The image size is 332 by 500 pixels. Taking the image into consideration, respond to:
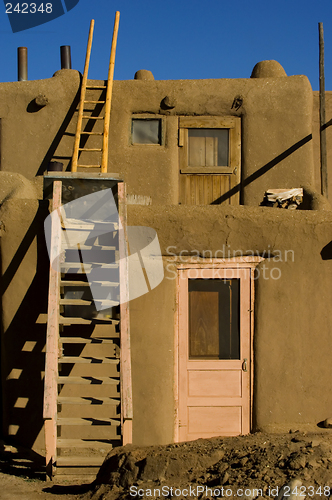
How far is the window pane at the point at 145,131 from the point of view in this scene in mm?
9250

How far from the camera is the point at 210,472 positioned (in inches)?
175

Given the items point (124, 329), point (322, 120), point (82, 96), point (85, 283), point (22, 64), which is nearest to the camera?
point (124, 329)

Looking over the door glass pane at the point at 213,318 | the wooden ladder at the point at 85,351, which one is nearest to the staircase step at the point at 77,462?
the wooden ladder at the point at 85,351

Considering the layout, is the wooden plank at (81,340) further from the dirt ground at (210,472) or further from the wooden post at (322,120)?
the wooden post at (322,120)

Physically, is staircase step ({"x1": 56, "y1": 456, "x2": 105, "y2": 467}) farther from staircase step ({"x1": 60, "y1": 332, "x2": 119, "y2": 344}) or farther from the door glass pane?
the door glass pane

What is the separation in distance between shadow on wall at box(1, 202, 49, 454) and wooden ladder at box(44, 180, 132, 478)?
27 cm

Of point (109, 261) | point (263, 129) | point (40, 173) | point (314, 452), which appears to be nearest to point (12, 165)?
point (40, 173)

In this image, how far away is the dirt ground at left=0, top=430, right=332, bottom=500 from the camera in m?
4.00

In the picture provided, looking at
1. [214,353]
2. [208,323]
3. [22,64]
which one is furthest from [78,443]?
[22,64]

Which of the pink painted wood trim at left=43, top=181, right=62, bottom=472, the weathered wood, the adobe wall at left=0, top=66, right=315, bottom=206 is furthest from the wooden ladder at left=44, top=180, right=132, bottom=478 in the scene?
the adobe wall at left=0, top=66, right=315, bottom=206

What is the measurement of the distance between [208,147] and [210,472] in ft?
20.3

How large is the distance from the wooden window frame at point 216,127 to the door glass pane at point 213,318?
3.39 metres

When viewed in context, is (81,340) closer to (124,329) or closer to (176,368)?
(124,329)

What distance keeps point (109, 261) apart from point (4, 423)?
233 centimetres
